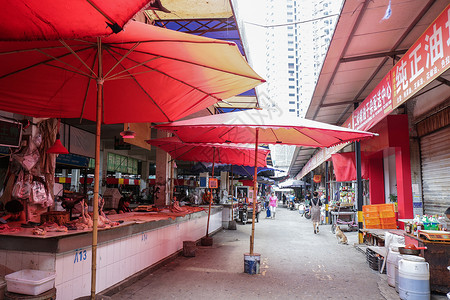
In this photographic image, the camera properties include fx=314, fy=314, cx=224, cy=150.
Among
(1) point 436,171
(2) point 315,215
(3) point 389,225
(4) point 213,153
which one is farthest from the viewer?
(2) point 315,215

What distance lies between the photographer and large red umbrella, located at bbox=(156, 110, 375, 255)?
5828 mm

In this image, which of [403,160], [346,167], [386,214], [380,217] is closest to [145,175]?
[346,167]

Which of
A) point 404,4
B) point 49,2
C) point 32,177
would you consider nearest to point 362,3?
point 404,4

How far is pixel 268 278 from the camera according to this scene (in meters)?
6.36

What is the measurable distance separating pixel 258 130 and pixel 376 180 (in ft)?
26.7

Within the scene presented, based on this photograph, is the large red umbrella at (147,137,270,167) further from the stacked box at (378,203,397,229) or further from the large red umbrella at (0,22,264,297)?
the large red umbrella at (0,22,264,297)

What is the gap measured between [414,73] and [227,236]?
9.06 meters

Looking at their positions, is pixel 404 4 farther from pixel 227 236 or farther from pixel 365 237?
pixel 227 236

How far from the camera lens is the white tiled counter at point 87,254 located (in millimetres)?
3924

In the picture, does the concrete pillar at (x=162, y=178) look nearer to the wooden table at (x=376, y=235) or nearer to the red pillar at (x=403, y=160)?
the wooden table at (x=376, y=235)

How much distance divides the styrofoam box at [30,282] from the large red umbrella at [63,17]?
103 inches

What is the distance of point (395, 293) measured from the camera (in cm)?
563

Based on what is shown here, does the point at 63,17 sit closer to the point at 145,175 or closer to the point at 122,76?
the point at 122,76

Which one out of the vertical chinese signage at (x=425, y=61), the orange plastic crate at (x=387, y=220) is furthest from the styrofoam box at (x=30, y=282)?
the orange plastic crate at (x=387, y=220)
